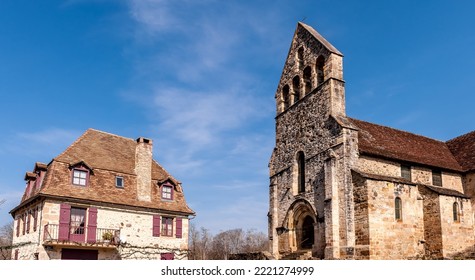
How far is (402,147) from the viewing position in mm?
27484

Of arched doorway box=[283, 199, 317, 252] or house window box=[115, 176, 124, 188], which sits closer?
arched doorway box=[283, 199, 317, 252]

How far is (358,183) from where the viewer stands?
23062mm

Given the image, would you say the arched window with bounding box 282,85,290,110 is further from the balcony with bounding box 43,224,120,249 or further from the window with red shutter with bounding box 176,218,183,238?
the balcony with bounding box 43,224,120,249

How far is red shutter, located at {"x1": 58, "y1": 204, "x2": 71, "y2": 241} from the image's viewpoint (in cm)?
2328

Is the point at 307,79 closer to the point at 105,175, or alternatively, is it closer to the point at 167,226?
the point at 167,226

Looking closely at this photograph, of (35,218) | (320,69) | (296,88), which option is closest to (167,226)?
(35,218)

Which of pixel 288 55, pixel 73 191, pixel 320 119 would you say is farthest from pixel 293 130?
pixel 73 191

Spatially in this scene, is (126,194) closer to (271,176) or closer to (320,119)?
(271,176)

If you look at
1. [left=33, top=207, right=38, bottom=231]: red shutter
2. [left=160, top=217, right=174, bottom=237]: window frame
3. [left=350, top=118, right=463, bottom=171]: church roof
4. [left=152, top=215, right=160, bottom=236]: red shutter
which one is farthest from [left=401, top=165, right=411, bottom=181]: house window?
[left=33, top=207, right=38, bottom=231]: red shutter

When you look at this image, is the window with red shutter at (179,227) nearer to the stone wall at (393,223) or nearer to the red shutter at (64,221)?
the red shutter at (64,221)

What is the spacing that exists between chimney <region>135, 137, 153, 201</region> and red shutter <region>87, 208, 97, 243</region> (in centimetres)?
312

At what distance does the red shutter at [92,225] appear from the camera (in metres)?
24.1

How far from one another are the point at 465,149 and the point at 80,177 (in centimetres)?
2470

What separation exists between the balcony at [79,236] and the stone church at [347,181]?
977 cm
